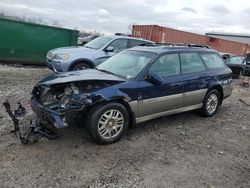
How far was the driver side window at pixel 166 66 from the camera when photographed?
5301 mm

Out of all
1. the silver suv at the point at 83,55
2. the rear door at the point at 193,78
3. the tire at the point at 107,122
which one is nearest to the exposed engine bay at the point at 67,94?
the tire at the point at 107,122

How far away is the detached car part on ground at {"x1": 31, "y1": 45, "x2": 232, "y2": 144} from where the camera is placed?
4.44 metres

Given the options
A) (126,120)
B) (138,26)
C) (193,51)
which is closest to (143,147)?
(126,120)

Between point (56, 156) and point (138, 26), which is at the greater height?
point (138, 26)

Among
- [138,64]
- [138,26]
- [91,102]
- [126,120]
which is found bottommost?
[126,120]

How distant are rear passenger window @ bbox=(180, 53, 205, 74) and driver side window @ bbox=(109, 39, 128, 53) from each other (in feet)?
13.8

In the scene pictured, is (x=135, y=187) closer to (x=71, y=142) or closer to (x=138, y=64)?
(x=71, y=142)

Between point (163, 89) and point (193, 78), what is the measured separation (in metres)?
0.96

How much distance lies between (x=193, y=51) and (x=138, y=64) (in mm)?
1473

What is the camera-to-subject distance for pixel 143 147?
4715 millimetres

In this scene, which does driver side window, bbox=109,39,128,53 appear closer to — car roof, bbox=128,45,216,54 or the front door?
car roof, bbox=128,45,216,54

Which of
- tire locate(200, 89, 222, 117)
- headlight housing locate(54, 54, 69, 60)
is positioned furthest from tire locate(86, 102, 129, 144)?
headlight housing locate(54, 54, 69, 60)

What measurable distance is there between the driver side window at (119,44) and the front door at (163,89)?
4.48m

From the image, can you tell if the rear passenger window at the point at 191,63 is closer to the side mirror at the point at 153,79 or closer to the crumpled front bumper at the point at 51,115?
the side mirror at the point at 153,79
